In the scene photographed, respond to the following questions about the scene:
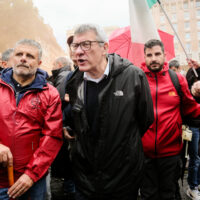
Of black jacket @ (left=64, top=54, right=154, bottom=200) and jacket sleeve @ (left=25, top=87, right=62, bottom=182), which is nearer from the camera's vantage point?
black jacket @ (left=64, top=54, right=154, bottom=200)

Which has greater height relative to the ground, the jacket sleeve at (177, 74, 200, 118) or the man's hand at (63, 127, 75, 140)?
the jacket sleeve at (177, 74, 200, 118)

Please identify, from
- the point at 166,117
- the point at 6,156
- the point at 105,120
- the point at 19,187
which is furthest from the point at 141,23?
the point at 19,187

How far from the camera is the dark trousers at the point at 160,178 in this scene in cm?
248

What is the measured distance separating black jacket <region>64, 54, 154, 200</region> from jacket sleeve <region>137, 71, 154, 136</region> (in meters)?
0.01

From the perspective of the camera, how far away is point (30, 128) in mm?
1889

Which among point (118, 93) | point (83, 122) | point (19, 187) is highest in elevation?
point (118, 93)

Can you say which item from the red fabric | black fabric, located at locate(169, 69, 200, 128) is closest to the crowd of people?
black fabric, located at locate(169, 69, 200, 128)

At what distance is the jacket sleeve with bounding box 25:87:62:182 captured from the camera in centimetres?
181

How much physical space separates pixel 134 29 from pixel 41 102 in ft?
7.58

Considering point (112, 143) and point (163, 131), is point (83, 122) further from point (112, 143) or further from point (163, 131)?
point (163, 131)

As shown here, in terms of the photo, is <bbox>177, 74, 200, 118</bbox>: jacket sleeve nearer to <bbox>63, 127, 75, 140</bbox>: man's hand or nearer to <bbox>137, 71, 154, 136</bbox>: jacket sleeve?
<bbox>137, 71, 154, 136</bbox>: jacket sleeve

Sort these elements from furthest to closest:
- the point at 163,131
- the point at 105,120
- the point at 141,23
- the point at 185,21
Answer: the point at 185,21 → the point at 141,23 → the point at 163,131 → the point at 105,120

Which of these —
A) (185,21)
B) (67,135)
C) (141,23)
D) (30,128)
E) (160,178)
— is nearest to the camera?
(30,128)

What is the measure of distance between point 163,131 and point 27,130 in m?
1.53
